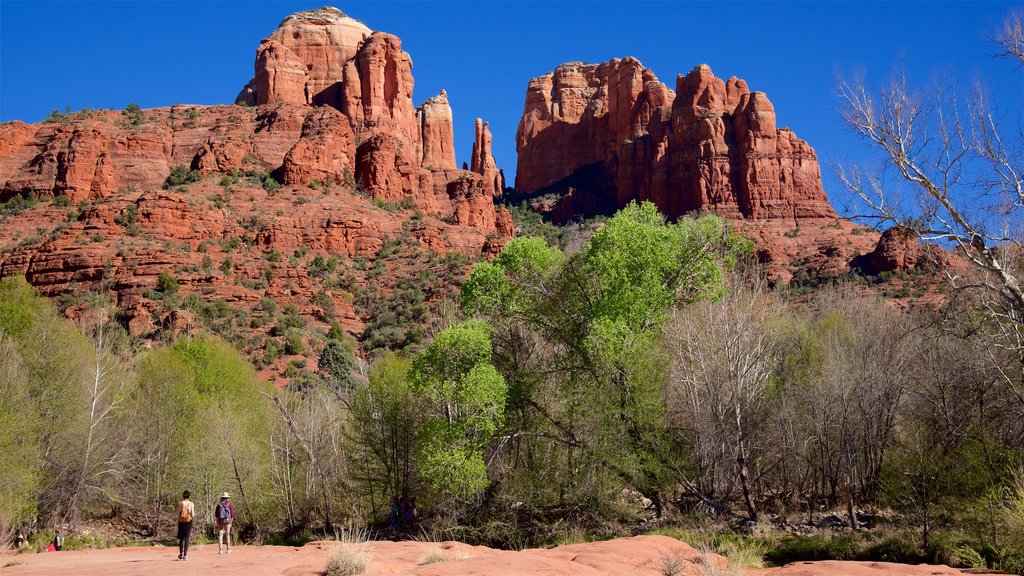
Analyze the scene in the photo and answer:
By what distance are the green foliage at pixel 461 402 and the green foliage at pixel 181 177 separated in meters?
71.0

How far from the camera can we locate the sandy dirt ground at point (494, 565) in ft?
42.0

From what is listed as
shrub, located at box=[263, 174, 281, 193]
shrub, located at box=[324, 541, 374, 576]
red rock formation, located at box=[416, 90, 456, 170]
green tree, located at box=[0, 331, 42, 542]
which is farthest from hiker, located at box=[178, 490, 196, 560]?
red rock formation, located at box=[416, 90, 456, 170]

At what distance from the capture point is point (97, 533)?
88.8 feet

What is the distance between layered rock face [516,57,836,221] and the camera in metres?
94.9

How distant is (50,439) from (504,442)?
15.0 meters

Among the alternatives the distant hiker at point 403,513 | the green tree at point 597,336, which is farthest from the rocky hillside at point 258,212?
the green tree at point 597,336

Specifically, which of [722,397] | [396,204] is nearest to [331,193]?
[396,204]

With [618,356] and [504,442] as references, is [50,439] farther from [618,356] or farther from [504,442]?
[618,356]

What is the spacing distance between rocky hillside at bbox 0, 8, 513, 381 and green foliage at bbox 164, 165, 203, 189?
229 millimetres

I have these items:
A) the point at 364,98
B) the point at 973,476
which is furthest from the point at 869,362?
the point at 364,98

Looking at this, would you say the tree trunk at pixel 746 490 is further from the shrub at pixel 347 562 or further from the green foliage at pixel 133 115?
the green foliage at pixel 133 115

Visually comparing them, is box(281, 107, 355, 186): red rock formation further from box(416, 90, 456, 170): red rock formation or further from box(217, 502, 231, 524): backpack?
box(217, 502, 231, 524): backpack

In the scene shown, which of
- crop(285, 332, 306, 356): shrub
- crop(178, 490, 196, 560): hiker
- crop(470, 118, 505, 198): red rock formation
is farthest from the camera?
crop(470, 118, 505, 198): red rock formation

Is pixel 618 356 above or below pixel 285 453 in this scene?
above
